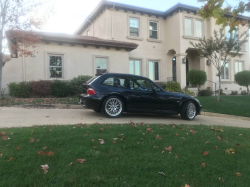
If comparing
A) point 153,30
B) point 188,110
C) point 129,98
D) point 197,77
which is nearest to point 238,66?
point 197,77

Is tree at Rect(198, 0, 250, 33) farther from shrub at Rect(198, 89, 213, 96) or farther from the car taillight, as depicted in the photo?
shrub at Rect(198, 89, 213, 96)

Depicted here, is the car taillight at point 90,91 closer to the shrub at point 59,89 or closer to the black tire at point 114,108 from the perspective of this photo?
the black tire at point 114,108

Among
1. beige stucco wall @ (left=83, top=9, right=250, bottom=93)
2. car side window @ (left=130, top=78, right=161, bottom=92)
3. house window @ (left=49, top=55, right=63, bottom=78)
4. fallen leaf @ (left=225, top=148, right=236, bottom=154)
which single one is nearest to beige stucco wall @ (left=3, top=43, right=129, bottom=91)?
house window @ (left=49, top=55, right=63, bottom=78)

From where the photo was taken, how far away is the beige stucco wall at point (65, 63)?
12586 mm

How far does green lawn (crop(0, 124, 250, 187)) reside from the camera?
2637mm

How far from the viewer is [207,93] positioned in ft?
57.2

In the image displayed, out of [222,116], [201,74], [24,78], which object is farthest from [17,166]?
[201,74]

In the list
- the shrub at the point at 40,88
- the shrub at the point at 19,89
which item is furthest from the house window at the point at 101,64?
the shrub at the point at 19,89

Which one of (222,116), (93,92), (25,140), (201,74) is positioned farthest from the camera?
(201,74)

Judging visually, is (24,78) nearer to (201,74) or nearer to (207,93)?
(201,74)

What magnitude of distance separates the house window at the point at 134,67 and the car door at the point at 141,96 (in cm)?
947

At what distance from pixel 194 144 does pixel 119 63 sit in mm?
11817

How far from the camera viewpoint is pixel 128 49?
1559 centimetres

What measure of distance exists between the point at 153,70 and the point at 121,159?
50.3 feet
